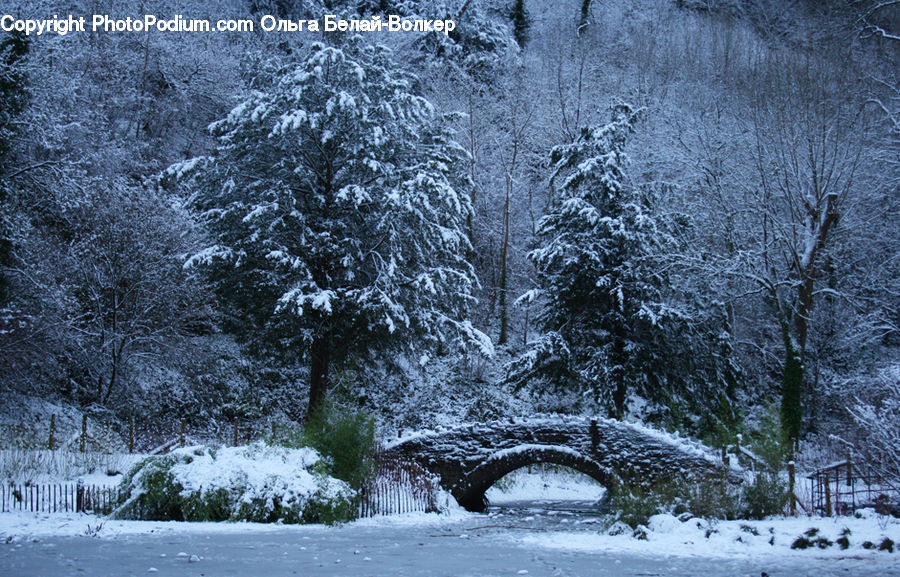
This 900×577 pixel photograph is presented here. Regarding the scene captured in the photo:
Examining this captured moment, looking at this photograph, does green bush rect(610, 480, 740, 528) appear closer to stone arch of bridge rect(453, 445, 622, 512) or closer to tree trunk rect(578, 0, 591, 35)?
stone arch of bridge rect(453, 445, 622, 512)

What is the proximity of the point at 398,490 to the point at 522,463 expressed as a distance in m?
3.67

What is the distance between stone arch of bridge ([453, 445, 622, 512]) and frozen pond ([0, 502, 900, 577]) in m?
5.08

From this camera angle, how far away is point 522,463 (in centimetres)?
1847

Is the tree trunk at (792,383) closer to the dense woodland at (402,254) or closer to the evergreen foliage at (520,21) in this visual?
the dense woodland at (402,254)

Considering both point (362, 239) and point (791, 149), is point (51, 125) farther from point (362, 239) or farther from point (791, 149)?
point (791, 149)

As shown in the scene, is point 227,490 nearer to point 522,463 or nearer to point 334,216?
point 522,463

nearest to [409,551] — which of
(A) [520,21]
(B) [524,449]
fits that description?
(B) [524,449]

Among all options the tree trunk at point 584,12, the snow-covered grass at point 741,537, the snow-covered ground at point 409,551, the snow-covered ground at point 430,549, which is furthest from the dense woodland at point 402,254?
the tree trunk at point 584,12

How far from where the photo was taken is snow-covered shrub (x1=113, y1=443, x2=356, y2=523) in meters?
12.4

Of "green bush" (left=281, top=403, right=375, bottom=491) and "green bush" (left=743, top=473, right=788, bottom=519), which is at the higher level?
"green bush" (left=281, top=403, right=375, bottom=491)

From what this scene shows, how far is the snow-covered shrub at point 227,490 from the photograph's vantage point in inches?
489

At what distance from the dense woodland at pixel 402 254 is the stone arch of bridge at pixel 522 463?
3.53 metres

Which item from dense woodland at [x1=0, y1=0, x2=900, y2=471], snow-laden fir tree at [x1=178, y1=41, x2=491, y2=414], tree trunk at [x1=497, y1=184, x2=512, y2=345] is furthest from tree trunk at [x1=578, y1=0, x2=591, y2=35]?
snow-laden fir tree at [x1=178, y1=41, x2=491, y2=414]

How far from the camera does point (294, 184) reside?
22234mm
